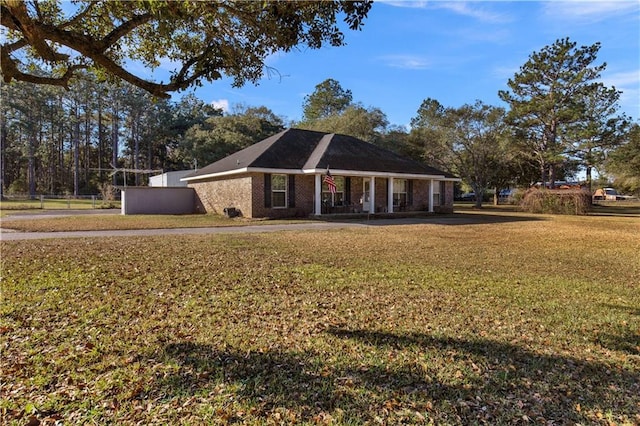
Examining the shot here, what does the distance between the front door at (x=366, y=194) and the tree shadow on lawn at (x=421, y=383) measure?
19105mm

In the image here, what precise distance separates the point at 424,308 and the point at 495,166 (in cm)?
3587

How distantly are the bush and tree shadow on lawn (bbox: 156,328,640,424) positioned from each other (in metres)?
26.7

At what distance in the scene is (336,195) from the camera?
22.3 metres

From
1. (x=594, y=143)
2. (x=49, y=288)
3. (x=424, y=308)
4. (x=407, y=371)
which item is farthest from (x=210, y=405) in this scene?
(x=594, y=143)

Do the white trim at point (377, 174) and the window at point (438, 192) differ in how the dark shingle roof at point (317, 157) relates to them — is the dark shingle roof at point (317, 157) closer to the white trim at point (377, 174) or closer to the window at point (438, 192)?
the white trim at point (377, 174)

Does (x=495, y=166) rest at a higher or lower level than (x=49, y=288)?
higher

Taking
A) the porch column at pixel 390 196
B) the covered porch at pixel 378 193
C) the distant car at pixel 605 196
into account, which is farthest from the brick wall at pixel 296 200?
the distant car at pixel 605 196

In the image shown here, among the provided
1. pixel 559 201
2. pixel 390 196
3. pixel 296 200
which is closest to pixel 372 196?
pixel 390 196

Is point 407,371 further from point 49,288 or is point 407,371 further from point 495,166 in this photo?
point 495,166

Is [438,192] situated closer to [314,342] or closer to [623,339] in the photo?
[623,339]

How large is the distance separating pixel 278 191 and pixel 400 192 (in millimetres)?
8905

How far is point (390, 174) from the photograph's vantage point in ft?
75.0

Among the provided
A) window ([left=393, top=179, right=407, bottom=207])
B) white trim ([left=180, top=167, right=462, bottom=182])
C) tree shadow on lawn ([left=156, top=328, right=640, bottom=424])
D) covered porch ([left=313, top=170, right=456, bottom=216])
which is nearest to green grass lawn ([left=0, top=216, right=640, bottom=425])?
tree shadow on lawn ([left=156, top=328, right=640, bottom=424])

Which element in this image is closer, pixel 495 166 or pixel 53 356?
pixel 53 356
